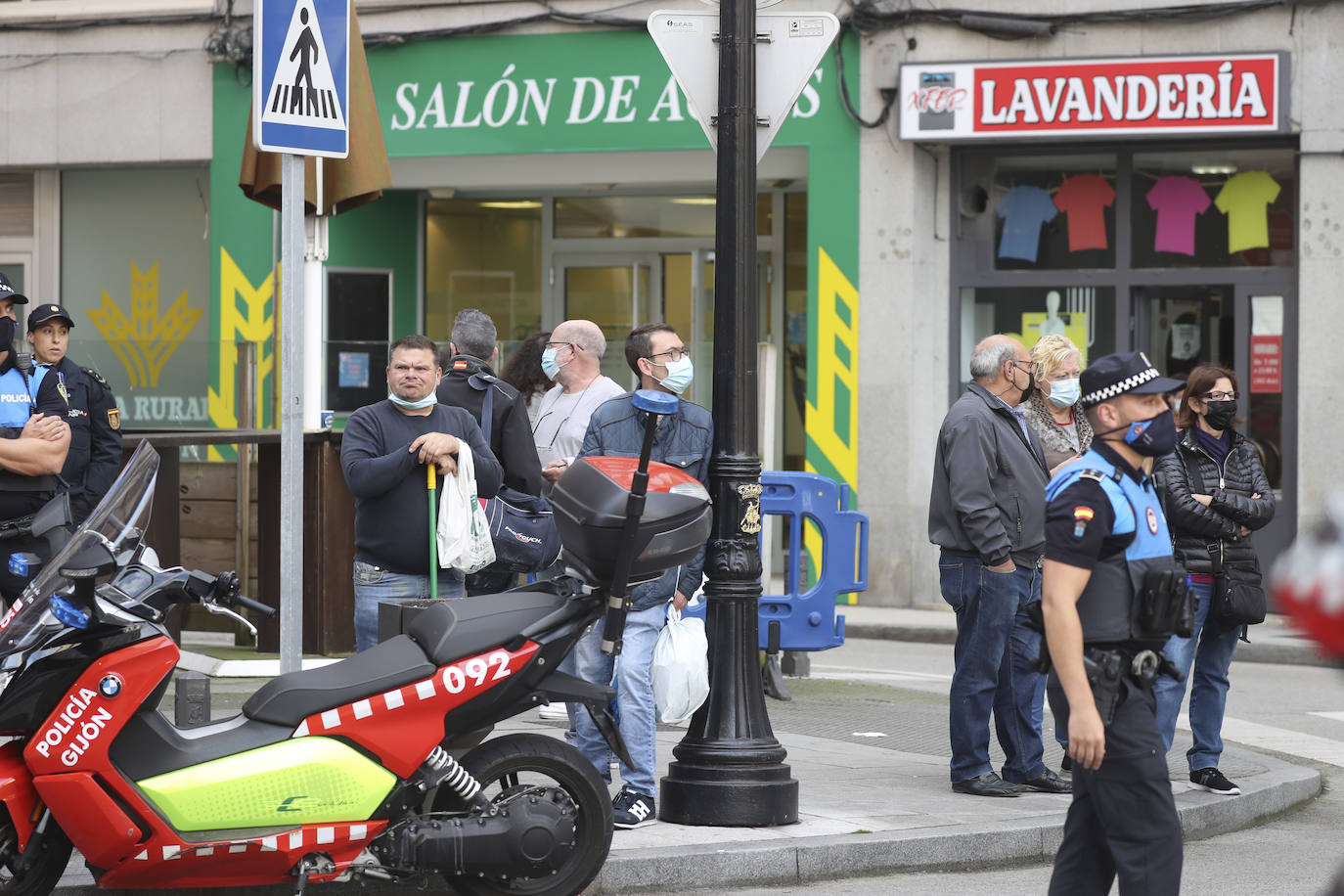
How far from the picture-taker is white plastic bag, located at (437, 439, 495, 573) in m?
6.95

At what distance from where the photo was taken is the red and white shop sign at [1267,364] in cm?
1456

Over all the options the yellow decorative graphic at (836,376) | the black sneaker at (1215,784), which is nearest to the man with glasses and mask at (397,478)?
the black sneaker at (1215,784)

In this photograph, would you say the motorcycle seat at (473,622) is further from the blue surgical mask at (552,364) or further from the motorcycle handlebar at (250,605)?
the blue surgical mask at (552,364)

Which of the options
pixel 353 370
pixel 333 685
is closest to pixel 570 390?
pixel 333 685

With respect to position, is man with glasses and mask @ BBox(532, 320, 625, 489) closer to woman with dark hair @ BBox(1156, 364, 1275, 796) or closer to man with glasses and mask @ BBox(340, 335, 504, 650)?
man with glasses and mask @ BBox(340, 335, 504, 650)

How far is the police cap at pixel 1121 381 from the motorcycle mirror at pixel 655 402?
5.77 ft

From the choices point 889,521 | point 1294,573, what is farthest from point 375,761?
point 889,521

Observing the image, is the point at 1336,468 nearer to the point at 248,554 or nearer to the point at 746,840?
the point at 248,554

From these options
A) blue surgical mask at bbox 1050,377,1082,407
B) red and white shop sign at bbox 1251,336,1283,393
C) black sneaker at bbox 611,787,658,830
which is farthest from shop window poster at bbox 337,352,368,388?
black sneaker at bbox 611,787,658,830

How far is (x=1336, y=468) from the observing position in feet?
46.2

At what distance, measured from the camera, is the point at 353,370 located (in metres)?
13.7

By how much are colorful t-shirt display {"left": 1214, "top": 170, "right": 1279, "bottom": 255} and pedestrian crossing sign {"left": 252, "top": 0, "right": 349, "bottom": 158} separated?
33.2 ft

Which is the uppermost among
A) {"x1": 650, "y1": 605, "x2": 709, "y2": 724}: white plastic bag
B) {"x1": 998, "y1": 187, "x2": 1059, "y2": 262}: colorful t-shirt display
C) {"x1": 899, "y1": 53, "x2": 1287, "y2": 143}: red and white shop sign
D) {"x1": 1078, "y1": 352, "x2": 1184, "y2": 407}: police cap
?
{"x1": 899, "y1": 53, "x2": 1287, "y2": 143}: red and white shop sign

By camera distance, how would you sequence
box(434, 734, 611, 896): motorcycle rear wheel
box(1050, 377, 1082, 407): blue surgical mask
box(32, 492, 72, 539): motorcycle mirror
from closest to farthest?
box(434, 734, 611, 896): motorcycle rear wheel, box(32, 492, 72, 539): motorcycle mirror, box(1050, 377, 1082, 407): blue surgical mask
